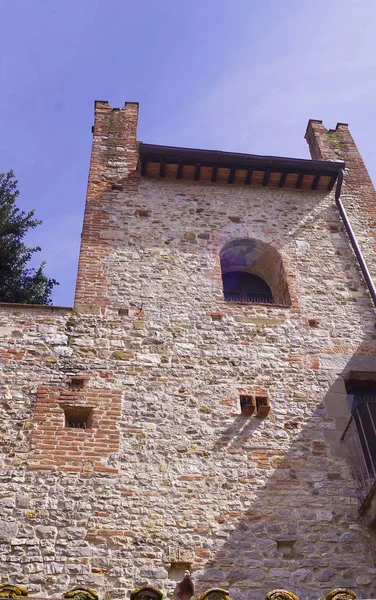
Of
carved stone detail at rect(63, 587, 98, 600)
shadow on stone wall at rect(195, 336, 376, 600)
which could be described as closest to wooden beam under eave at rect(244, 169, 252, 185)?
shadow on stone wall at rect(195, 336, 376, 600)

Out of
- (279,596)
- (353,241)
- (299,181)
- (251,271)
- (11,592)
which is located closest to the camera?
(11,592)

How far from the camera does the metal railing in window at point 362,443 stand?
7215mm

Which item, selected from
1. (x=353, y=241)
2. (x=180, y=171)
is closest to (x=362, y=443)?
(x=353, y=241)

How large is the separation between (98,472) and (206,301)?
3138 millimetres

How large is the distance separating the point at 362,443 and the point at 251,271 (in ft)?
13.2

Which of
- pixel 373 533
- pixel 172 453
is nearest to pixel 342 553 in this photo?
pixel 373 533

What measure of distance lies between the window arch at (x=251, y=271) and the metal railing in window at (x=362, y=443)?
9.30 feet

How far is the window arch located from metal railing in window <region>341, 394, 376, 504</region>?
283cm

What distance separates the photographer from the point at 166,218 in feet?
34.6

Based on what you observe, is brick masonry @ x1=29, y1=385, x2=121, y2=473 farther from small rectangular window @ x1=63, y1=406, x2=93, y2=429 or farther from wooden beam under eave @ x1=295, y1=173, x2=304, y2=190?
wooden beam under eave @ x1=295, y1=173, x2=304, y2=190

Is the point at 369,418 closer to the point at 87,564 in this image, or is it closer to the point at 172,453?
the point at 172,453

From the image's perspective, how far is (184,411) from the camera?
25.4 ft

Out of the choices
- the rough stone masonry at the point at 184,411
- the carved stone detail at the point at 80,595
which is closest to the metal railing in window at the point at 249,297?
the rough stone masonry at the point at 184,411

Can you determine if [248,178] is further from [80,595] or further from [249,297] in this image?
[80,595]
